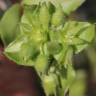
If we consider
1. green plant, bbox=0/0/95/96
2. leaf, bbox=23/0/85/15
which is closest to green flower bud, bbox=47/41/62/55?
green plant, bbox=0/0/95/96

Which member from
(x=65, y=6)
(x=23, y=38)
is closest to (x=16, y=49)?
(x=23, y=38)

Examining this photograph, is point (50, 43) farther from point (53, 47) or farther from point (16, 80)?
point (16, 80)

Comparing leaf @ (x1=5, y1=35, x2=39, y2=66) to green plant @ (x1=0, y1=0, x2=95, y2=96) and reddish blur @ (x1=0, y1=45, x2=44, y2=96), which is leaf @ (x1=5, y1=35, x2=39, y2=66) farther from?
reddish blur @ (x1=0, y1=45, x2=44, y2=96)

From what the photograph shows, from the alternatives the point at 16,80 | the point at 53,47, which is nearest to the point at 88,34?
the point at 53,47

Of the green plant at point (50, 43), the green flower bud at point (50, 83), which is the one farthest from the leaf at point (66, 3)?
the green flower bud at point (50, 83)

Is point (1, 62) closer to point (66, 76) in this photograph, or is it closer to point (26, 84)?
point (26, 84)

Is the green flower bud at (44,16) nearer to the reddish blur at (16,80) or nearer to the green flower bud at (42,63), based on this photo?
the green flower bud at (42,63)
